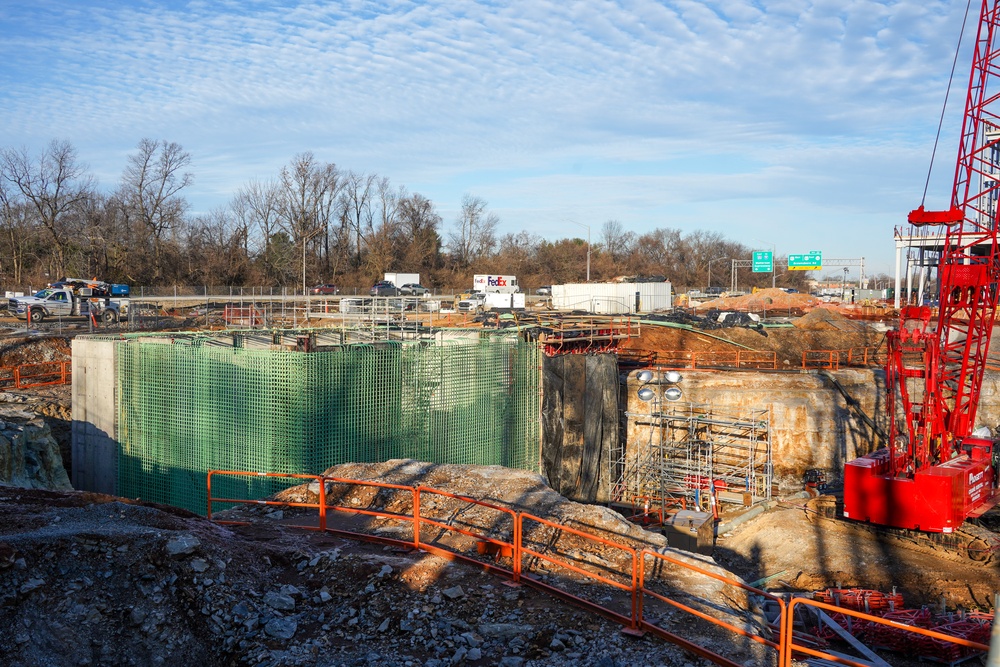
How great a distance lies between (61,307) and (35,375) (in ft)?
44.1

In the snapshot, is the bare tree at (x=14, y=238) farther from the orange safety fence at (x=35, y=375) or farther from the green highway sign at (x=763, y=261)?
the green highway sign at (x=763, y=261)

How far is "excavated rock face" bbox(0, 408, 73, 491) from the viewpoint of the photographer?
15.4 metres

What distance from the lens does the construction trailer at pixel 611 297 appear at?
4469 cm

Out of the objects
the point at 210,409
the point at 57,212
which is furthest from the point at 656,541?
the point at 57,212

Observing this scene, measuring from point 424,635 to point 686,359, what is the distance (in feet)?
80.4

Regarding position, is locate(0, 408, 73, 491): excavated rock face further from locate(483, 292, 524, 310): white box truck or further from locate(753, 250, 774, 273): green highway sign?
locate(753, 250, 774, 273): green highway sign

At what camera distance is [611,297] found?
45.2m

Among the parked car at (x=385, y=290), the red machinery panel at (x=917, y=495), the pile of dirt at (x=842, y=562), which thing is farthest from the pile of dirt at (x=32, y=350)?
the parked car at (x=385, y=290)

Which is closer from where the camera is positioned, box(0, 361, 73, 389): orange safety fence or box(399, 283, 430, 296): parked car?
box(0, 361, 73, 389): orange safety fence

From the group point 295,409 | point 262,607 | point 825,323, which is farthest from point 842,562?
point 825,323

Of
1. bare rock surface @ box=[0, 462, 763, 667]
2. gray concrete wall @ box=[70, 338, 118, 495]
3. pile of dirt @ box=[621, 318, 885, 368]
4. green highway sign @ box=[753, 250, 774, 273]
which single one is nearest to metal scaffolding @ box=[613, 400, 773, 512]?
pile of dirt @ box=[621, 318, 885, 368]

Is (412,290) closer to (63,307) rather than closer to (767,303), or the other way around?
(767,303)

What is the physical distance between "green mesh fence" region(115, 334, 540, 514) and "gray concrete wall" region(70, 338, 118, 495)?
30 centimetres

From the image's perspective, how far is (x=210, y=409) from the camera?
1566cm
